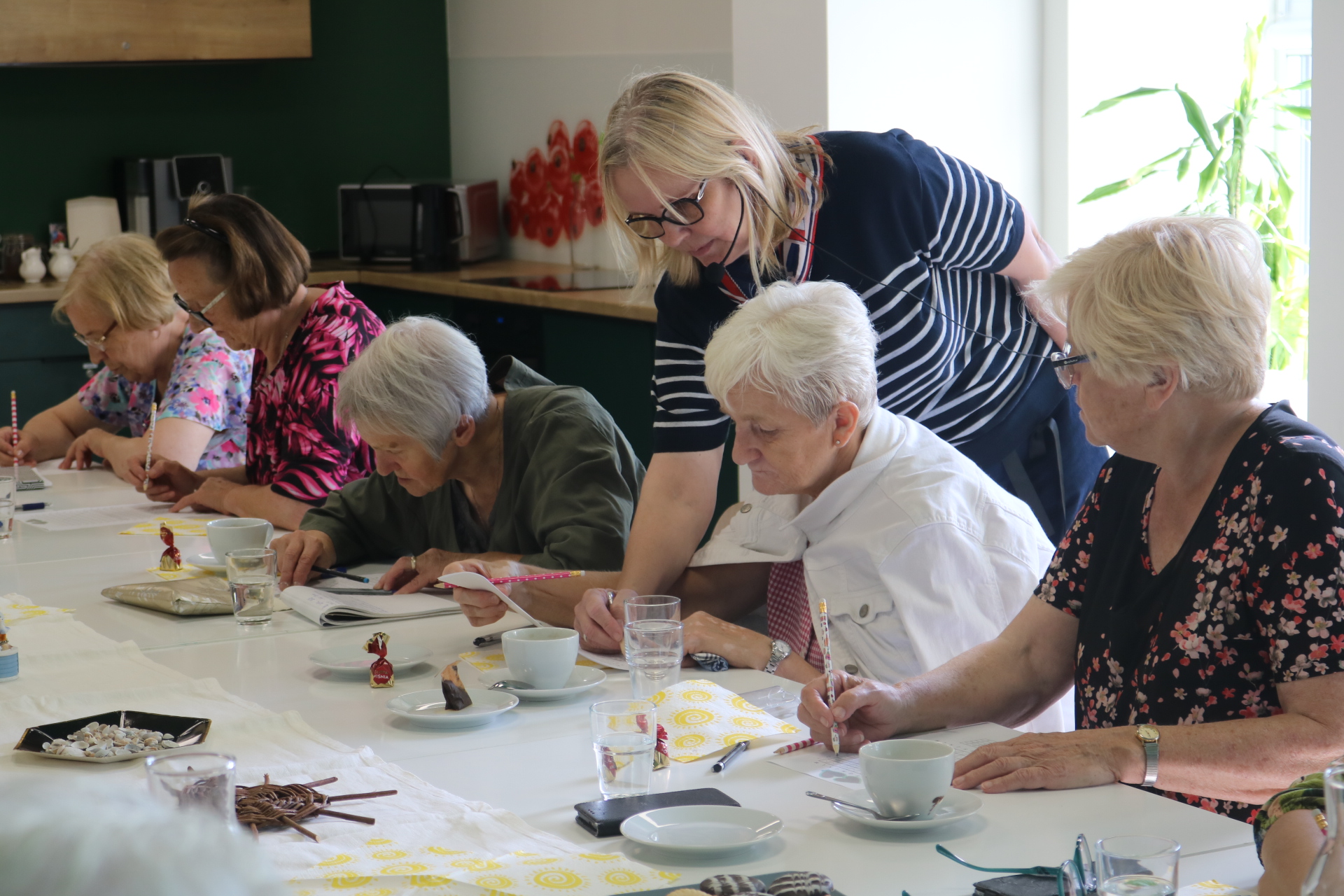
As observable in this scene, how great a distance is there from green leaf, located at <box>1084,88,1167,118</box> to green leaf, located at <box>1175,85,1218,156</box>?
0.07 metres

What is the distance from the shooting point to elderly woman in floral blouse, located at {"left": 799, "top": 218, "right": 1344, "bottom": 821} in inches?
53.7

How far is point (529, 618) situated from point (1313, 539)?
1.05 meters

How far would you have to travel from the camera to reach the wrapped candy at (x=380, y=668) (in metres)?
1.79

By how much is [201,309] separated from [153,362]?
63 centimetres

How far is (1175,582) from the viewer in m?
1.54

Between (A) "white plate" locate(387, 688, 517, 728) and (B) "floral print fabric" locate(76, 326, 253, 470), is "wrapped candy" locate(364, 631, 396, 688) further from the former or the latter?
(B) "floral print fabric" locate(76, 326, 253, 470)

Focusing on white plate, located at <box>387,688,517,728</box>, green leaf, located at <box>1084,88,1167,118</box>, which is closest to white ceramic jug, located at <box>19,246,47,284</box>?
green leaf, located at <box>1084,88,1167,118</box>

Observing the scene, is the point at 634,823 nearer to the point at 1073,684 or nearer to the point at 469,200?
the point at 1073,684

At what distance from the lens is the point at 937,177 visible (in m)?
2.18

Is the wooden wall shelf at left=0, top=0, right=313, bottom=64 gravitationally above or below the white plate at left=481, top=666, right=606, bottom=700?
above

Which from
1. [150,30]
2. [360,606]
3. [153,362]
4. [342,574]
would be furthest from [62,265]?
[360,606]

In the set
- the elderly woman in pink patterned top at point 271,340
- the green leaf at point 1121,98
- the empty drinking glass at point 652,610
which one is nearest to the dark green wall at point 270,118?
the elderly woman in pink patterned top at point 271,340

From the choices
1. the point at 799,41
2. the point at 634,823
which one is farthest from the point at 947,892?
the point at 799,41

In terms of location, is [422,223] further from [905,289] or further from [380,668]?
[380,668]
